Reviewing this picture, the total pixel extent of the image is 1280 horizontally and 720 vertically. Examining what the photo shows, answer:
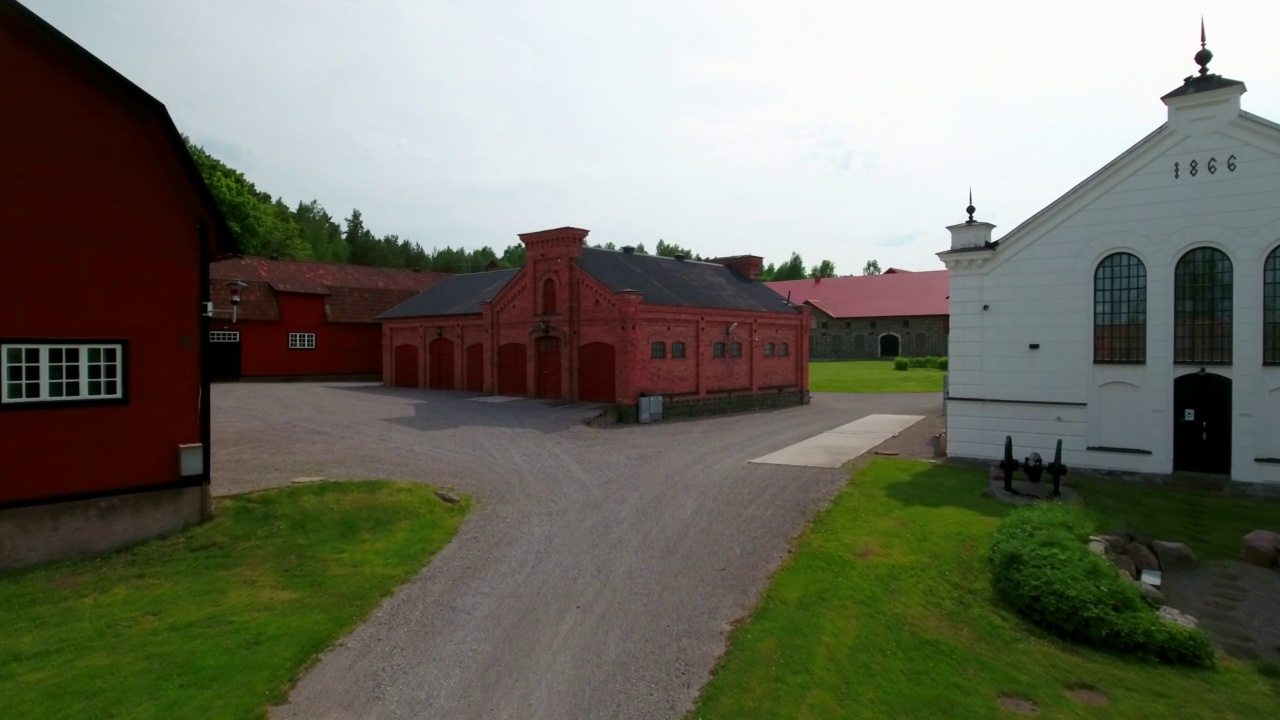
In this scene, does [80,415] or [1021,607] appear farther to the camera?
[80,415]

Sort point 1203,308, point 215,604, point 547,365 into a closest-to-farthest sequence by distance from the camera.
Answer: point 215,604, point 1203,308, point 547,365

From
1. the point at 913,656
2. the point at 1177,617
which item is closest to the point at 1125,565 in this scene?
the point at 1177,617

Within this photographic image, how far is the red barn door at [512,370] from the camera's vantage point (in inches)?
1214

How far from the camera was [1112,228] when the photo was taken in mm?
17203

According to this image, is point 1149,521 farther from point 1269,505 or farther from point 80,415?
point 80,415

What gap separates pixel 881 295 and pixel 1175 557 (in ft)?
177

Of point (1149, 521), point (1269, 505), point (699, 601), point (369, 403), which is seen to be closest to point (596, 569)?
point (699, 601)

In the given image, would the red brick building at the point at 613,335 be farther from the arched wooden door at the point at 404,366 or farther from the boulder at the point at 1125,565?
the boulder at the point at 1125,565

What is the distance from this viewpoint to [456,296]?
127 ft

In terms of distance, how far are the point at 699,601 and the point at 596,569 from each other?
5.92ft

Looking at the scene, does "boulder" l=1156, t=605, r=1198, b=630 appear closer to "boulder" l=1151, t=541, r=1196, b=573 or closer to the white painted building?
"boulder" l=1151, t=541, r=1196, b=573

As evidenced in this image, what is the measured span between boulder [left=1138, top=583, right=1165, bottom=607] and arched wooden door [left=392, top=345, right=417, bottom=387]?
33.0 meters

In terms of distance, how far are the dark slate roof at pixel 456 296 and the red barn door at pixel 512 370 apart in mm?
3795

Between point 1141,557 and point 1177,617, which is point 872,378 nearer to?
point 1141,557
